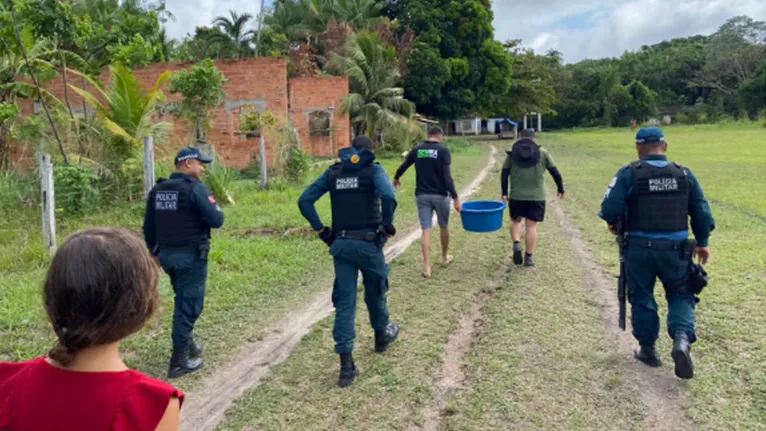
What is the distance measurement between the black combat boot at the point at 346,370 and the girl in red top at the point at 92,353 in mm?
2684

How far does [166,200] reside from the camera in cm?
433

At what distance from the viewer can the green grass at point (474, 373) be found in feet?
12.0

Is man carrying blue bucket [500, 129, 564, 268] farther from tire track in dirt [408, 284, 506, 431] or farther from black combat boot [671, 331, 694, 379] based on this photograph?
black combat boot [671, 331, 694, 379]

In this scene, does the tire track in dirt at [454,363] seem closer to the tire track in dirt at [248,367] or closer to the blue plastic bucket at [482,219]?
the blue plastic bucket at [482,219]

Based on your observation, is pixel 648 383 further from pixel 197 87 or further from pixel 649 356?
pixel 197 87

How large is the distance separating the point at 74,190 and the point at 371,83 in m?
18.4

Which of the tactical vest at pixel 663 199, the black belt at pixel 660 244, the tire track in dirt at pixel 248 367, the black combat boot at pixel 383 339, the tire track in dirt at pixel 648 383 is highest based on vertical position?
the tactical vest at pixel 663 199

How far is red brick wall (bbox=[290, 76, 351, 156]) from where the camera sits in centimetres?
2292

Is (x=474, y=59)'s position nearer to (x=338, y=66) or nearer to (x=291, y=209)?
(x=338, y=66)

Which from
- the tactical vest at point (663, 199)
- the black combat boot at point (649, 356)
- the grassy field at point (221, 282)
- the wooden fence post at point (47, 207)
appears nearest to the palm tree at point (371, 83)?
the grassy field at point (221, 282)

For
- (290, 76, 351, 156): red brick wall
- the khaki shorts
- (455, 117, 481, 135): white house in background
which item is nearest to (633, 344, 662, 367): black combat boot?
the khaki shorts

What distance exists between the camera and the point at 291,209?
11.6 metres

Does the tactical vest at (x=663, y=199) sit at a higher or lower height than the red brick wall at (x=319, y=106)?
lower

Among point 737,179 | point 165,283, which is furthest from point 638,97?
point 165,283
